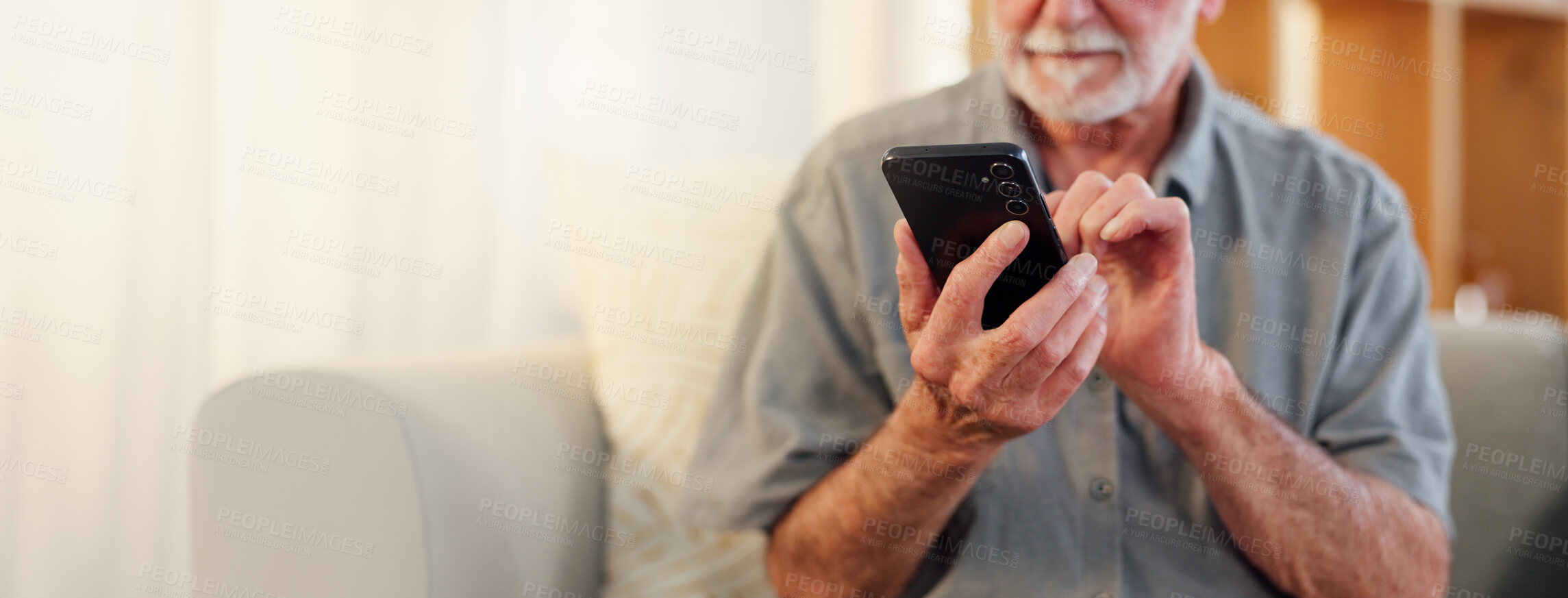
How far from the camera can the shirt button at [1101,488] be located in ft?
2.67

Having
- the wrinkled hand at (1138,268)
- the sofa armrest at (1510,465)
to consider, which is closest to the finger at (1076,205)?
the wrinkled hand at (1138,268)

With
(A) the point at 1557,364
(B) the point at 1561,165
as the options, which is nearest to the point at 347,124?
(A) the point at 1557,364

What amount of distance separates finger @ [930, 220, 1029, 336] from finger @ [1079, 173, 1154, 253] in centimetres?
7

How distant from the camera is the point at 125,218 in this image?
898 mm

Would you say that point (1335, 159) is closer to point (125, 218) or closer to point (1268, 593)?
point (1268, 593)

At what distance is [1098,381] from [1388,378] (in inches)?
9.5

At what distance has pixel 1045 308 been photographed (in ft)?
1.95
